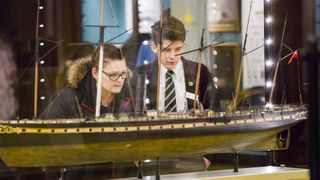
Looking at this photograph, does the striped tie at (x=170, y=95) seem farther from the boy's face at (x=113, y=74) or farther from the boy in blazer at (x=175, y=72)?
the boy's face at (x=113, y=74)

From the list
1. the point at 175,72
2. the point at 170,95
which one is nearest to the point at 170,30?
the point at 175,72

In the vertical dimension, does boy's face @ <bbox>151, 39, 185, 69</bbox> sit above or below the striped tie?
above

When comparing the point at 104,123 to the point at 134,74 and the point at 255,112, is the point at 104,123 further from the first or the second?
the point at 255,112

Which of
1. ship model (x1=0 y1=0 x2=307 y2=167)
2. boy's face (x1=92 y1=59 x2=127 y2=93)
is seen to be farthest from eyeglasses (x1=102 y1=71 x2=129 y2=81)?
ship model (x1=0 y1=0 x2=307 y2=167)

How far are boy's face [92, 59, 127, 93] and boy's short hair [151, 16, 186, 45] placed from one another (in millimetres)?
234

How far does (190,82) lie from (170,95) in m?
0.15

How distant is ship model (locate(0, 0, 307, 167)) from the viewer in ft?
7.89

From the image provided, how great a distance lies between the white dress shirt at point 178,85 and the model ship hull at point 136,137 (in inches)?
4.3

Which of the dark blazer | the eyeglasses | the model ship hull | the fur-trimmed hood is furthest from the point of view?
the dark blazer

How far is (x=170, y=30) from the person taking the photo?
284 centimetres

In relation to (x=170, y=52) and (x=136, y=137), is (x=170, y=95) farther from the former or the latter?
(x=136, y=137)

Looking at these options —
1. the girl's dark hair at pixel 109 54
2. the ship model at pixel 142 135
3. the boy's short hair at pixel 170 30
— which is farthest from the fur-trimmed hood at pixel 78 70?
the boy's short hair at pixel 170 30

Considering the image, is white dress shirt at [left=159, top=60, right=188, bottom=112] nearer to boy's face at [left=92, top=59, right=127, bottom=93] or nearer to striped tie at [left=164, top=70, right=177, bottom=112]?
striped tie at [left=164, top=70, right=177, bottom=112]

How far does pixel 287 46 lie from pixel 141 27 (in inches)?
39.0
